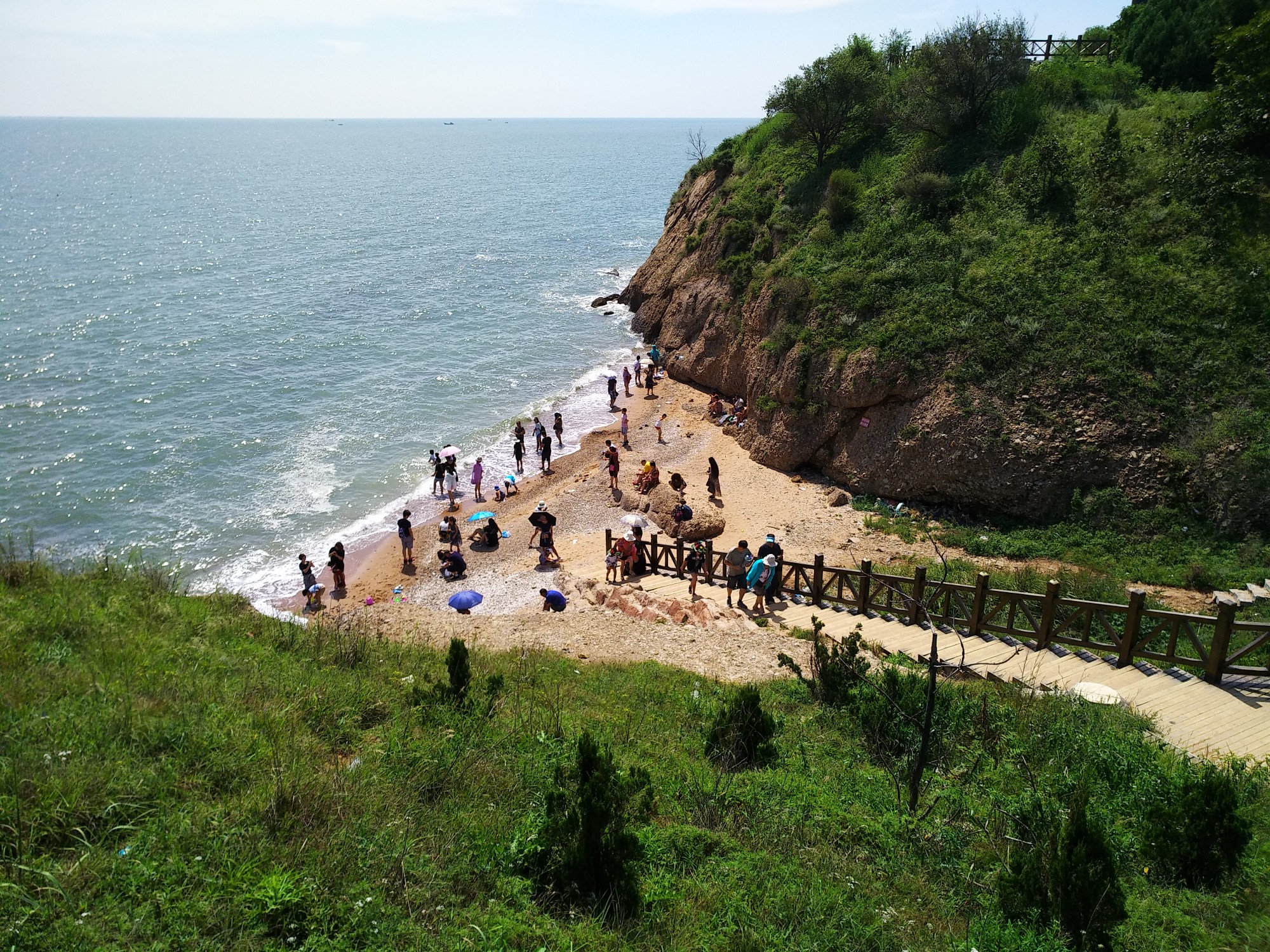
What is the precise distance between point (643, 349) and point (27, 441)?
26.4 meters

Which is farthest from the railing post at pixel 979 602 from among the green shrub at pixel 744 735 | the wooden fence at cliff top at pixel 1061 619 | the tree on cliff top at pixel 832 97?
the tree on cliff top at pixel 832 97

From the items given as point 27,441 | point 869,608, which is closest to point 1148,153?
point 869,608

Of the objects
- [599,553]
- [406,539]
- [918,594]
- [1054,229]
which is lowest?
[599,553]

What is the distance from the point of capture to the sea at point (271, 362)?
24234mm

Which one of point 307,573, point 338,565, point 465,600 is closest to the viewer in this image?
point 465,600

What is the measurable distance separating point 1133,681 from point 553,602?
11.0 metres

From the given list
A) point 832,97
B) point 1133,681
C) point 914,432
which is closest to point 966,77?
point 832,97

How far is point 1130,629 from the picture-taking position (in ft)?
37.6

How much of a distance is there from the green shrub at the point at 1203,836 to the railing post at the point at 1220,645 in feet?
15.0

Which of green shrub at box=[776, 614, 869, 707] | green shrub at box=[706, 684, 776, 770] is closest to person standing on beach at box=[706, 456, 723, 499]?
green shrub at box=[776, 614, 869, 707]

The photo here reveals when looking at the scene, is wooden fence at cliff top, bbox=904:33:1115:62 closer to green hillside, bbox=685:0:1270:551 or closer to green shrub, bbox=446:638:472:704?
green hillside, bbox=685:0:1270:551

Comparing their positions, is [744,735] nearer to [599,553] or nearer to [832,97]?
[599,553]

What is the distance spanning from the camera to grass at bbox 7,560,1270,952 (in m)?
5.11

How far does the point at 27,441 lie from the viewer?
27969 millimetres
